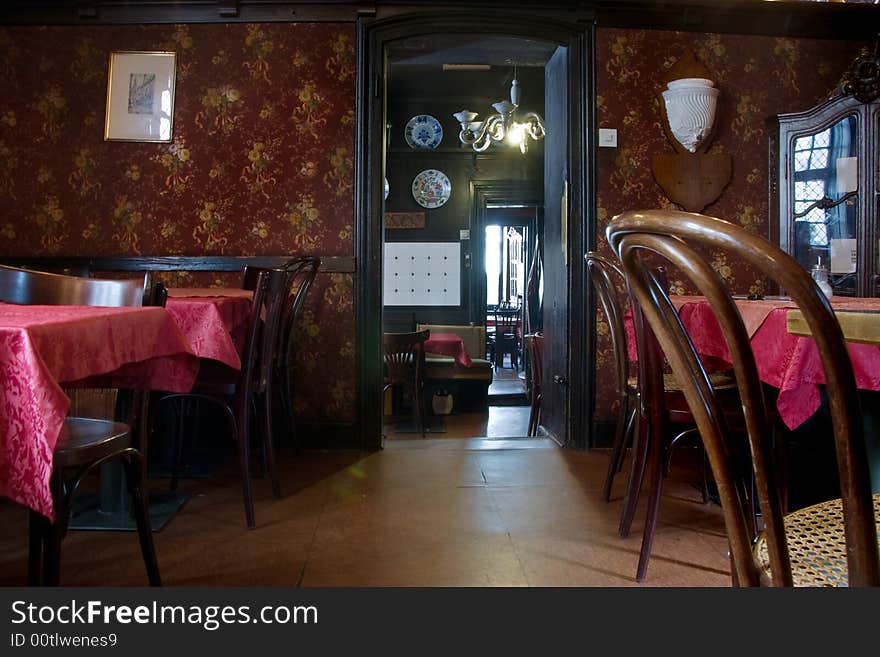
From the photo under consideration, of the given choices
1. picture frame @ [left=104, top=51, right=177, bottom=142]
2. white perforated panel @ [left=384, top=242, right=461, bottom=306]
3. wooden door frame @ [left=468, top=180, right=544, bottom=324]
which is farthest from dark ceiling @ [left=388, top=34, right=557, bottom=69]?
white perforated panel @ [left=384, top=242, right=461, bottom=306]

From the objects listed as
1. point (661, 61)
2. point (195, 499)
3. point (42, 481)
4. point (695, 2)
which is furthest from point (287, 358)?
point (695, 2)

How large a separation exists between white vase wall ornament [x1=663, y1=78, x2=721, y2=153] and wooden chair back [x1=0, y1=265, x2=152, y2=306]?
2.74 meters

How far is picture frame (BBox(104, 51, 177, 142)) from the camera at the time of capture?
134 inches

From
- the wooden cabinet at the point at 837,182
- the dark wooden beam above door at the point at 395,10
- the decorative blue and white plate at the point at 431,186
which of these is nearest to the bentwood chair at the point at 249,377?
the dark wooden beam above door at the point at 395,10

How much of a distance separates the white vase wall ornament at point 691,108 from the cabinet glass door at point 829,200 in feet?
1.53

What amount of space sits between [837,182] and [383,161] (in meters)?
2.24

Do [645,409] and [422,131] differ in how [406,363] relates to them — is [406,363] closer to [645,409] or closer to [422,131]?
[645,409]

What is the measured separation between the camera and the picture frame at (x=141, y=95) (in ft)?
11.1

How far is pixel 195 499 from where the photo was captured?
252 centimetres

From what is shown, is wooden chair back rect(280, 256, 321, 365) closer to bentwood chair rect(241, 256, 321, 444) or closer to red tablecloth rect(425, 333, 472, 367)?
bentwood chair rect(241, 256, 321, 444)

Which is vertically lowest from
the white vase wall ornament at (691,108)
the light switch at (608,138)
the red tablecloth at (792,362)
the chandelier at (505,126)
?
the red tablecloth at (792,362)

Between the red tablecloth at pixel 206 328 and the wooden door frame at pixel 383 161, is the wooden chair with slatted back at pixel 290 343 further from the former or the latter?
the red tablecloth at pixel 206 328

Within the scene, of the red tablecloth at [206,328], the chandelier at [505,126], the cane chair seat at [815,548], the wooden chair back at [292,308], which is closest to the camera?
the cane chair seat at [815,548]

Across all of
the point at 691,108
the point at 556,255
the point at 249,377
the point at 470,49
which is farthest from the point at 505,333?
the point at 249,377
